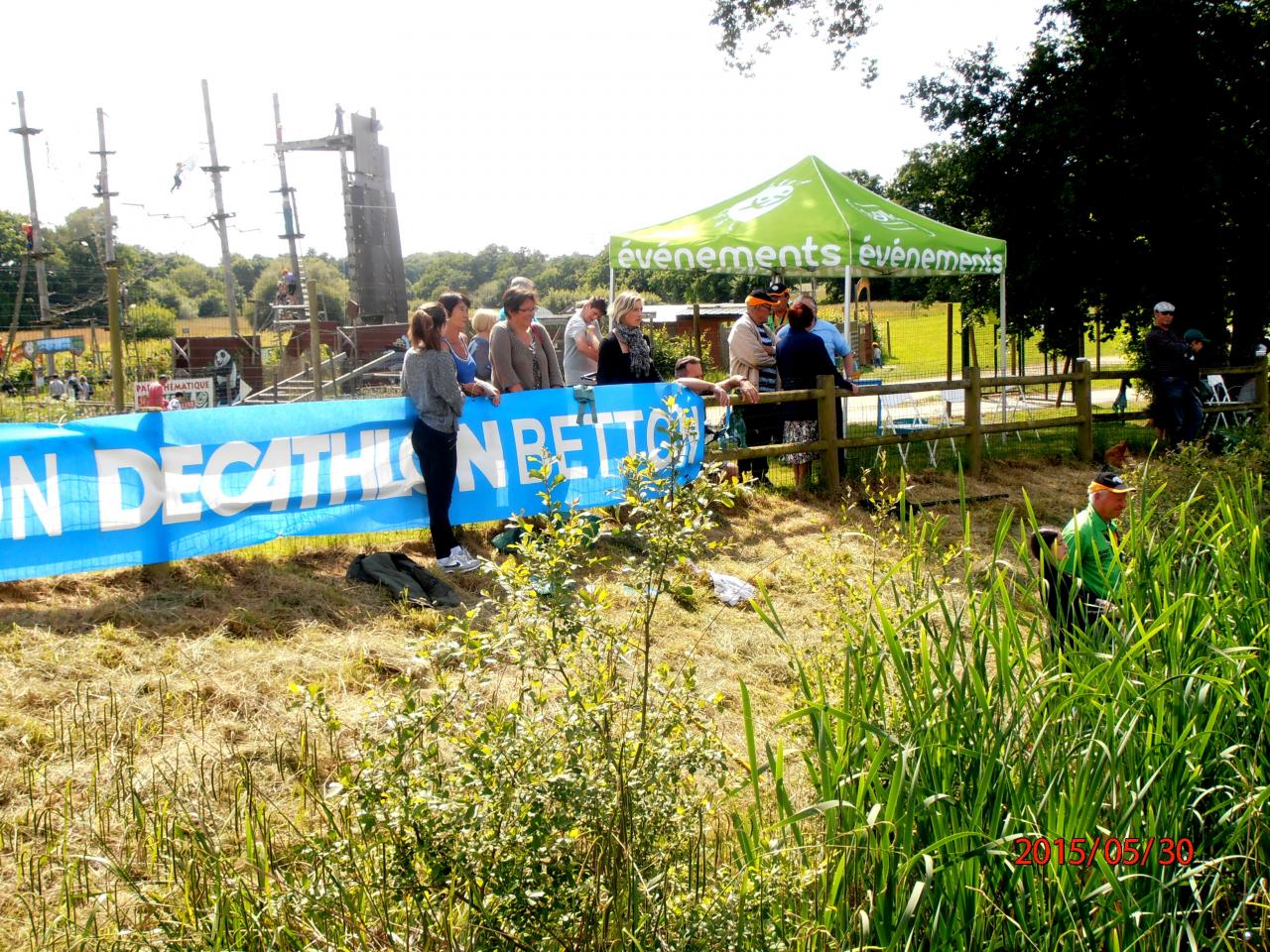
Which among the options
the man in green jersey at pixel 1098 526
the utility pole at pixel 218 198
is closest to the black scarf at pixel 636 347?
the man in green jersey at pixel 1098 526

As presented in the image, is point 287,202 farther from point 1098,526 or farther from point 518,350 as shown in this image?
point 1098,526

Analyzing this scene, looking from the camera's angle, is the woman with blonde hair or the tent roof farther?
the tent roof

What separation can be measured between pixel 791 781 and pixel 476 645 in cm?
187

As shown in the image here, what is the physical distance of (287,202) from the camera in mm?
31047

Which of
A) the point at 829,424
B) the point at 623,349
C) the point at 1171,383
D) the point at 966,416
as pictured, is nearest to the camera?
the point at 623,349

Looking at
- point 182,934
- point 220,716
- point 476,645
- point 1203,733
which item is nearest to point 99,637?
point 220,716

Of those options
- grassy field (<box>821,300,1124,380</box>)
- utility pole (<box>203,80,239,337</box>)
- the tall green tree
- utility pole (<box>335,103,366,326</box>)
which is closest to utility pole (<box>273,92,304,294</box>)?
utility pole (<box>203,80,239,337</box>)

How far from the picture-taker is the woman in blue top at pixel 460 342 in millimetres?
7879

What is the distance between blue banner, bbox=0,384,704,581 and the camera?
6.49 meters

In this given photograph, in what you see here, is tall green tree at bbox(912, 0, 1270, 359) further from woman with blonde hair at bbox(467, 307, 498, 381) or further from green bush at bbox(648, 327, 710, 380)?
green bush at bbox(648, 327, 710, 380)

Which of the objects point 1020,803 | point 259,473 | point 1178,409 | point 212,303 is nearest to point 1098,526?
point 1020,803

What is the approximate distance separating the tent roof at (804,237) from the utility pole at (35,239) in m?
12.3

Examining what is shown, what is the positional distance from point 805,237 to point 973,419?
2536mm

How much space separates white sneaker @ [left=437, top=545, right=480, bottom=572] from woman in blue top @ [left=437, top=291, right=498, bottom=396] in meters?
1.12
